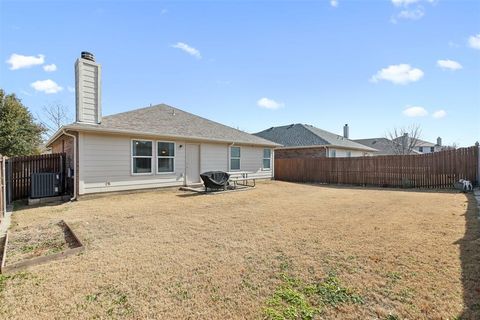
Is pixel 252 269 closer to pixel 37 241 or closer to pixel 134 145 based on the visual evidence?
pixel 37 241

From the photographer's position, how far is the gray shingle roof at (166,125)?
10.2 meters

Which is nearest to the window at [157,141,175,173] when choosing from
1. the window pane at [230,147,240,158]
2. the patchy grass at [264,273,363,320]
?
the window pane at [230,147,240,158]

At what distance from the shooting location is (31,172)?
31.8ft

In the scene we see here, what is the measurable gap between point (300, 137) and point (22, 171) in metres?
18.7

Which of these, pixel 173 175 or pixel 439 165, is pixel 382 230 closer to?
pixel 173 175

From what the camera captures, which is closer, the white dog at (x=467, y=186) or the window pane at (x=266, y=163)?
the white dog at (x=467, y=186)

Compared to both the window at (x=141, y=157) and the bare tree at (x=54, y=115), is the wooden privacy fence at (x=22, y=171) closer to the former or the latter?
the window at (x=141, y=157)

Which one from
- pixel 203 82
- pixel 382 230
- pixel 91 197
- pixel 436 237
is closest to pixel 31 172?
pixel 91 197

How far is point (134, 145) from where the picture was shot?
1055 cm

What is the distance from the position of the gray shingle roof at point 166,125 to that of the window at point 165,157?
26.0 inches

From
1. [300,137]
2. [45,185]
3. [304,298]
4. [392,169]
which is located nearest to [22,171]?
[45,185]

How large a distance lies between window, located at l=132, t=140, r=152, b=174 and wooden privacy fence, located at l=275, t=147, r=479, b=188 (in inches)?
411

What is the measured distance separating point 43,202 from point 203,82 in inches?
428

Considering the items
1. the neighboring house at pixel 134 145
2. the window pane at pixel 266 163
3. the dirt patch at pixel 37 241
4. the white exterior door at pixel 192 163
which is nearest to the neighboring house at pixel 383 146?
the window pane at pixel 266 163
